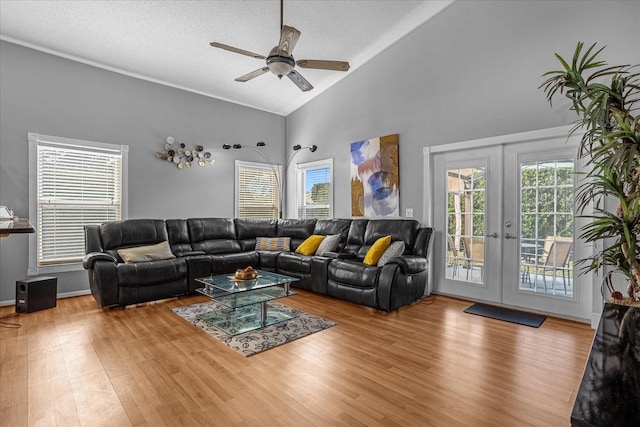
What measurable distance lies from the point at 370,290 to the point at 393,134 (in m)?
2.50

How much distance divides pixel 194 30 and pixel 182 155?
2.09 metres

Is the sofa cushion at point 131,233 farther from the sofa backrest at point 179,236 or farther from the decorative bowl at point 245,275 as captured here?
the decorative bowl at point 245,275

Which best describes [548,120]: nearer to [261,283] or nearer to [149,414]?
[261,283]

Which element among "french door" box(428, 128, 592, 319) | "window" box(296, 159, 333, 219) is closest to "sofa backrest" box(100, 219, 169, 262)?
"window" box(296, 159, 333, 219)

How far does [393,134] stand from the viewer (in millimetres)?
5043

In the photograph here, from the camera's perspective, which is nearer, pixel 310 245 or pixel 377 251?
pixel 377 251

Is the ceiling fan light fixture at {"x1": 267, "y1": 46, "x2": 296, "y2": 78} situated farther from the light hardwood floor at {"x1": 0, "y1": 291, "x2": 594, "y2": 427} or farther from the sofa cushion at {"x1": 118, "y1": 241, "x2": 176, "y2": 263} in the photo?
the sofa cushion at {"x1": 118, "y1": 241, "x2": 176, "y2": 263}

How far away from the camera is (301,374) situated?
2369mm

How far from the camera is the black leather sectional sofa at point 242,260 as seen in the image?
3840mm

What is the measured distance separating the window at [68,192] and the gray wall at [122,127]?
0.36ft

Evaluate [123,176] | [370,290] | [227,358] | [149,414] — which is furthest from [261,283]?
[123,176]

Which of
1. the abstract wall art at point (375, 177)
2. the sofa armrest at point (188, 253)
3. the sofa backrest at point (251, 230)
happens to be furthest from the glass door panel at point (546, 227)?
the sofa armrest at point (188, 253)


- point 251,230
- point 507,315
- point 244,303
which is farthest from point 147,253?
point 507,315

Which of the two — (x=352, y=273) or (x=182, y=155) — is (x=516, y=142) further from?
(x=182, y=155)
